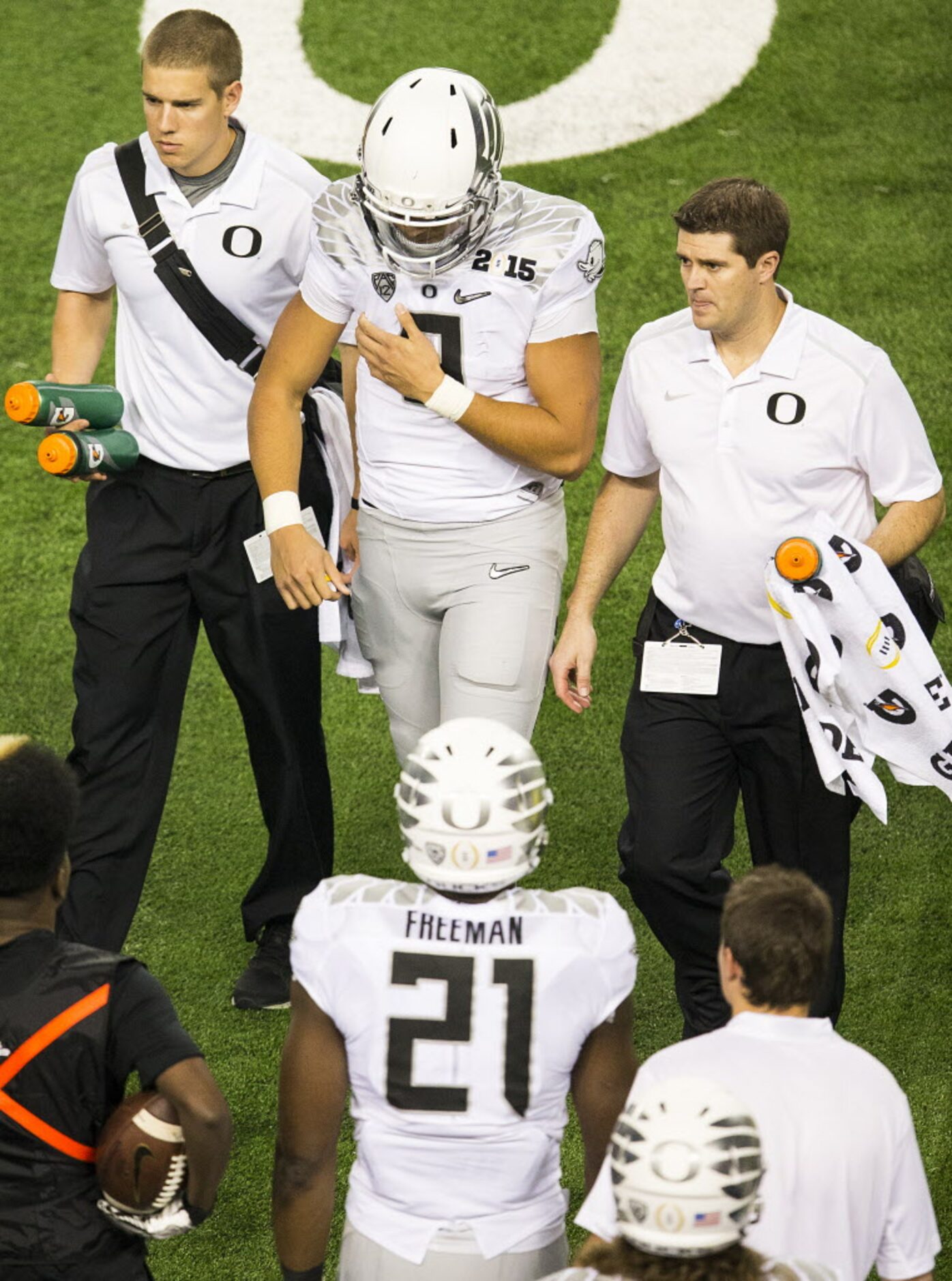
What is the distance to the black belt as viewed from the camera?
4707 millimetres

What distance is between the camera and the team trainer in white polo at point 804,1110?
2617 mm

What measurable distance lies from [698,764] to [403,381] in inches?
43.1

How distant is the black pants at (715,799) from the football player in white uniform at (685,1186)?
2036mm

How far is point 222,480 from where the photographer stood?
15.5ft

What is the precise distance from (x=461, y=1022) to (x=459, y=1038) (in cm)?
2

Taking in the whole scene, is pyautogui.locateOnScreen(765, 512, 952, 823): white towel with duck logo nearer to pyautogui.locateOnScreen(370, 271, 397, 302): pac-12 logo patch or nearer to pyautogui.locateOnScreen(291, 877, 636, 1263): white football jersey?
pyautogui.locateOnScreen(370, 271, 397, 302): pac-12 logo patch

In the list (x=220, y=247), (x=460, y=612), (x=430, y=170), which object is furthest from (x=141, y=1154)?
(x=220, y=247)

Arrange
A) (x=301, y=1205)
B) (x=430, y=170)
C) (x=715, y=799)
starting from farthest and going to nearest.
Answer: (x=715, y=799) < (x=430, y=170) < (x=301, y=1205)

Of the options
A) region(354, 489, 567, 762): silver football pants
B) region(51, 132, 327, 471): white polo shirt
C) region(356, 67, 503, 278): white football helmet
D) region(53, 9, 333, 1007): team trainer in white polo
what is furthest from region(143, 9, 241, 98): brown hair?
region(354, 489, 567, 762): silver football pants

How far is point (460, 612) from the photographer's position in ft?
14.1

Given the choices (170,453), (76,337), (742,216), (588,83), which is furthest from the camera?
(588,83)

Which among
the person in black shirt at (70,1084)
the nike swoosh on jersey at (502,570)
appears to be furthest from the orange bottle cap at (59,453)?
the person in black shirt at (70,1084)

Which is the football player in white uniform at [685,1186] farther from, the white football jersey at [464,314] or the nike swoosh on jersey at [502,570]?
the white football jersey at [464,314]

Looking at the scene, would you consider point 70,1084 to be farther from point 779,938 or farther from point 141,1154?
point 779,938
